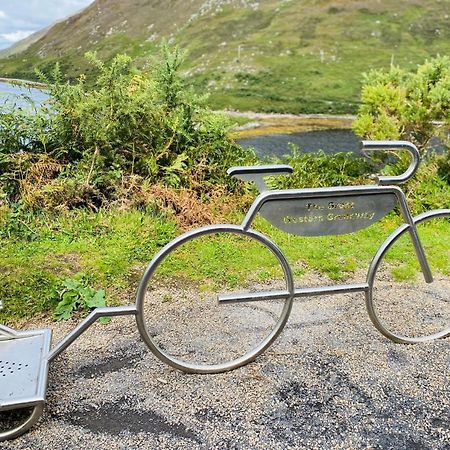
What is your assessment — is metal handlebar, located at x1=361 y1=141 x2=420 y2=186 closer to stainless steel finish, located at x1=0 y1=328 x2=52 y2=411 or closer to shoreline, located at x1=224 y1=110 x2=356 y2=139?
stainless steel finish, located at x1=0 y1=328 x2=52 y2=411

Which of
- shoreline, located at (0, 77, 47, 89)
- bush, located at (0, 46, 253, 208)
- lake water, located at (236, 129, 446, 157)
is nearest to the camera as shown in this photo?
bush, located at (0, 46, 253, 208)

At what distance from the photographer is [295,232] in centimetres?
271

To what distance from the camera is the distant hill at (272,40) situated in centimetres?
721

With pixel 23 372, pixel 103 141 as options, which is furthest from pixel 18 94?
pixel 23 372

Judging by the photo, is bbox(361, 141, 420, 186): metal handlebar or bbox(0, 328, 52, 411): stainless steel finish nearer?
bbox(0, 328, 52, 411): stainless steel finish

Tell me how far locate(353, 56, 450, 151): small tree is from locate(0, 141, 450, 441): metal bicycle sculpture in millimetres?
3338

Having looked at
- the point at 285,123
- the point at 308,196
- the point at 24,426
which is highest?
the point at 308,196

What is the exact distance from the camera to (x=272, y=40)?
15172mm

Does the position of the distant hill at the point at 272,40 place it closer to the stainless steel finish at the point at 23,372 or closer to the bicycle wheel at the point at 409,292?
the bicycle wheel at the point at 409,292

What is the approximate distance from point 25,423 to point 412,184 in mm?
5033

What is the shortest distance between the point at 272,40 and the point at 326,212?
1366 centimetres

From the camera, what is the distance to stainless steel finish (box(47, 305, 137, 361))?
252cm

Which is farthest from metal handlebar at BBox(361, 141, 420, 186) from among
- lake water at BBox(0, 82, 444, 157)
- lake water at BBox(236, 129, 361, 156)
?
lake water at BBox(236, 129, 361, 156)

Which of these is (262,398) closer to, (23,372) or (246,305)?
(246,305)
